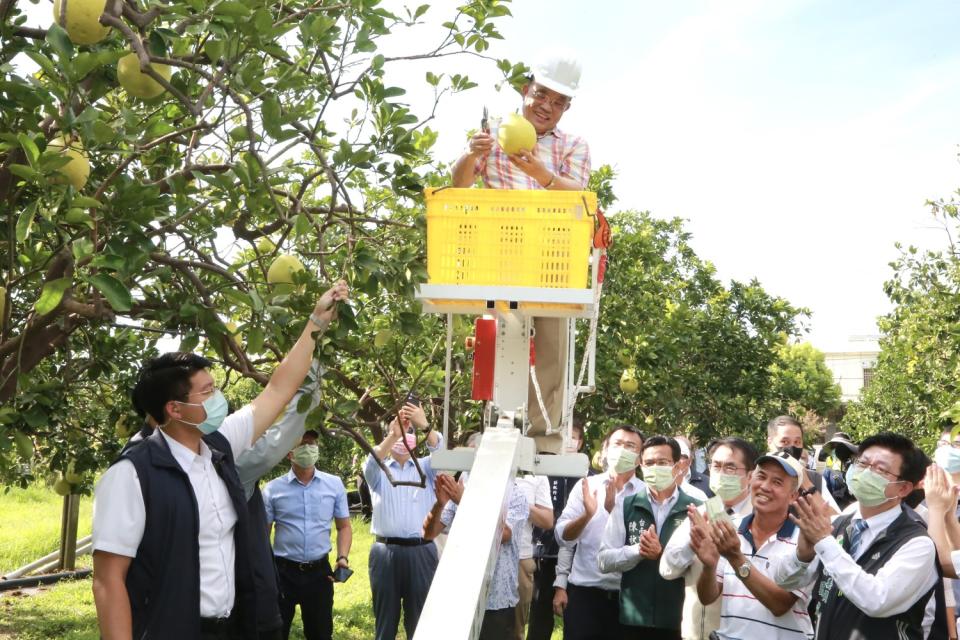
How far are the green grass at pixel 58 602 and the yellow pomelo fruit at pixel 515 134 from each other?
6029 mm

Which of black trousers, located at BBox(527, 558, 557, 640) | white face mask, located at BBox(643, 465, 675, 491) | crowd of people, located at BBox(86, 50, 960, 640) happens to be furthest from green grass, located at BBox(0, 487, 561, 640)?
white face mask, located at BBox(643, 465, 675, 491)

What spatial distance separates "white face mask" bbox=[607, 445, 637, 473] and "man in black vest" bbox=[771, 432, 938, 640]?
1677mm

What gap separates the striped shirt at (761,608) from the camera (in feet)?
15.0

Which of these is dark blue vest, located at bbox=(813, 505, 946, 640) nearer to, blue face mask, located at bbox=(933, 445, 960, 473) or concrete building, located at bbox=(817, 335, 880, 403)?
blue face mask, located at bbox=(933, 445, 960, 473)

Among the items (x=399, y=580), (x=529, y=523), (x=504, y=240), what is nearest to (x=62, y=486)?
(x=399, y=580)

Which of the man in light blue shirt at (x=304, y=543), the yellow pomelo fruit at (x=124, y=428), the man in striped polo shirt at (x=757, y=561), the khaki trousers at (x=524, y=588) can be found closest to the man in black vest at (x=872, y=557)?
the man in striped polo shirt at (x=757, y=561)

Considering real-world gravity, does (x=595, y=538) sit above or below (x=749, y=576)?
below

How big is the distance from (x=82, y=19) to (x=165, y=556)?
1.69 meters

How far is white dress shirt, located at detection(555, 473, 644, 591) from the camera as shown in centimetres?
612

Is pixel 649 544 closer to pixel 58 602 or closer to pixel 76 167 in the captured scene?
pixel 76 167

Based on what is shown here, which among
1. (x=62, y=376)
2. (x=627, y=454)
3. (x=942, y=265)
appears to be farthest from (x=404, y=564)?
(x=942, y=265)

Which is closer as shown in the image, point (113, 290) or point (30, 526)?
point (113, 290)

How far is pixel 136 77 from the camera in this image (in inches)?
124

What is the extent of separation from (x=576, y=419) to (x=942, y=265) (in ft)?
21.8
